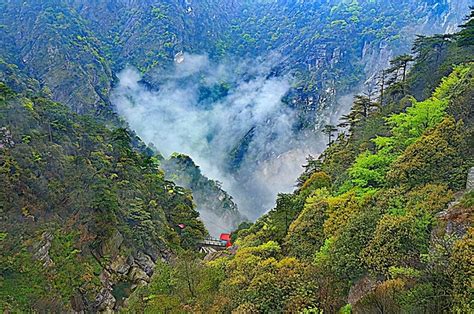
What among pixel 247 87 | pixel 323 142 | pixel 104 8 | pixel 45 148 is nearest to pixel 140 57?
pixel 104 8

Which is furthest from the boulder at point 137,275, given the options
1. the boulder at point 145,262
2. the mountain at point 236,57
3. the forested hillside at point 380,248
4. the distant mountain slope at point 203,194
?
the mountain at point 236,57

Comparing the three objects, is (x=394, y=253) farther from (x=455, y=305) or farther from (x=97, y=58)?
(x=97, y=58)

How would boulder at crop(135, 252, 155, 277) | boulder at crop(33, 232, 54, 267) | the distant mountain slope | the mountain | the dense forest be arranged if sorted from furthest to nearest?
the mountain, the distant mountain slope, boulder at crop(135, 252, 155, 277), boulder at crop(33, 232, 54, 267), the dense forest

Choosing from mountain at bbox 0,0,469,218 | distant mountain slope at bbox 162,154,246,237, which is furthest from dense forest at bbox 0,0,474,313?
mountain at bbox 0,0,469,218

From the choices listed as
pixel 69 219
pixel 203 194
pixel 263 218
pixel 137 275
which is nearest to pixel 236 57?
pixel 203 194

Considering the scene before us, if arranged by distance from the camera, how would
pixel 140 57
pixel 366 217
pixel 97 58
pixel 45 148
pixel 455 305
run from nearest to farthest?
pixel 455 305 → pixel 366 217 → pixel 45 148 → pixel 97 58 → pixel 140 57

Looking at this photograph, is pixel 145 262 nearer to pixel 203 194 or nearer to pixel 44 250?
pixel 44 250

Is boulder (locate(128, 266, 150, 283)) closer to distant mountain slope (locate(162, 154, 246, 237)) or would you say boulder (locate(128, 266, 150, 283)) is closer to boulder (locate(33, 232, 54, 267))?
boulder (locate(33, 232, 54, 267))

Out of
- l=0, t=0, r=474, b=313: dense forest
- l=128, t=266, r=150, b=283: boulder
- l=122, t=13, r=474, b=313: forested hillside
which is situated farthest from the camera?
l=128, t=266, r=150, b=283: boulder
